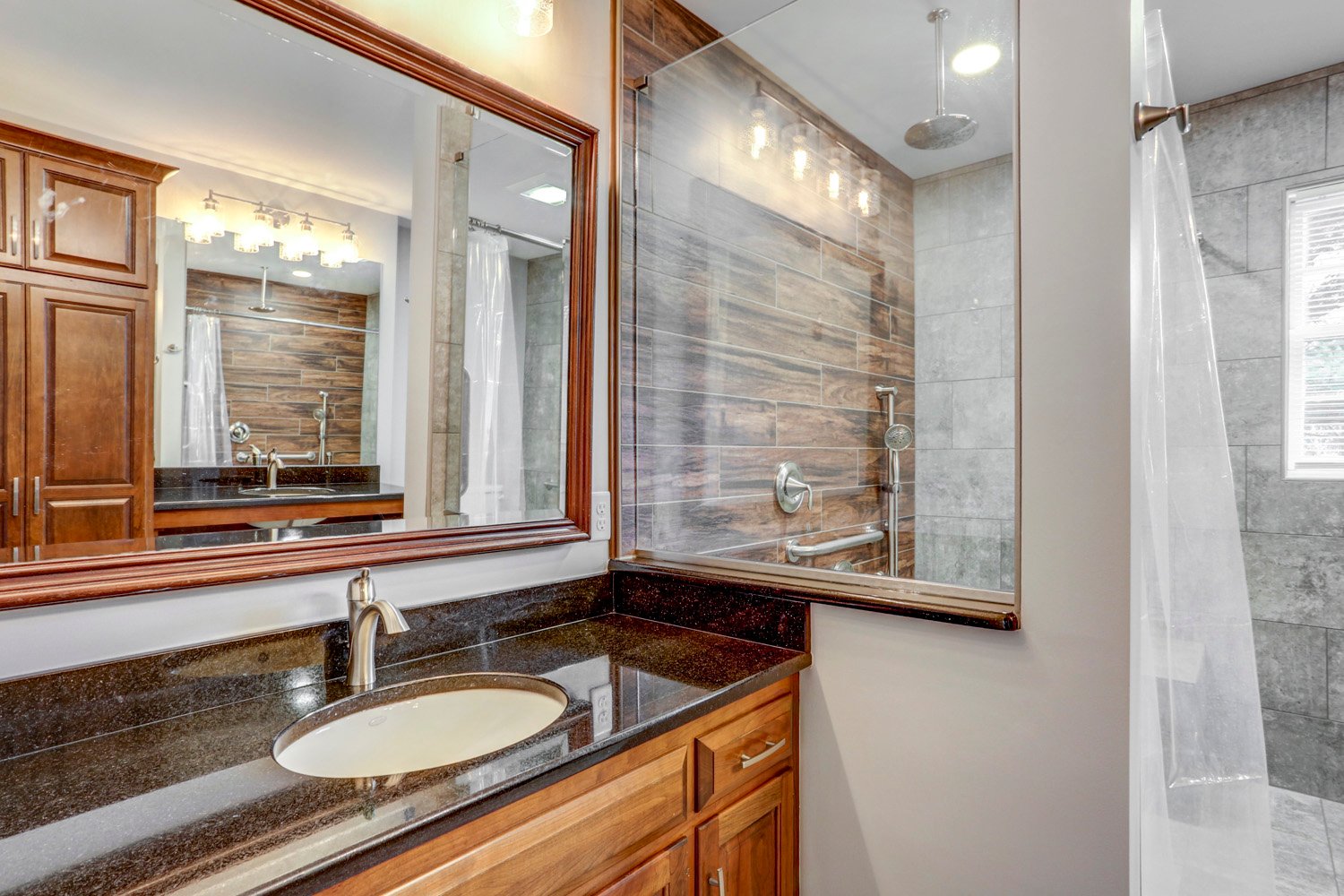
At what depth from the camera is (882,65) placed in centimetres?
172

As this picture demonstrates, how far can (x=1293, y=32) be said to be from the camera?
229 cm

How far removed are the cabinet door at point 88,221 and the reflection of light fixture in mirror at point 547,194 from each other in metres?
0.77

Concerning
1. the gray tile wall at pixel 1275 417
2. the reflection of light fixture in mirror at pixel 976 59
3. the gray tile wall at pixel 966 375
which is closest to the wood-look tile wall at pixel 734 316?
the gray tile wall at pixel 966 375

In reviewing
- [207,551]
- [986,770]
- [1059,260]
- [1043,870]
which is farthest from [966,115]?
[207,551]

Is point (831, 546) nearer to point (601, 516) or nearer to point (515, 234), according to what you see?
point (601, 516)

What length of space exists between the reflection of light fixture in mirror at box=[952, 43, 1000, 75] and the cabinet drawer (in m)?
1.34

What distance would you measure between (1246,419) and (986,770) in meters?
2.24

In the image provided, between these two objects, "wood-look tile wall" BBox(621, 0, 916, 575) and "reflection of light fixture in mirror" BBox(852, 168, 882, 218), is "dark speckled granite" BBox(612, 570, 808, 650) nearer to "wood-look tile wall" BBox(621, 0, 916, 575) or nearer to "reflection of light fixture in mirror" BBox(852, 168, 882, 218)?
"wood-look tile wall" BBox(621, 0, 916, 575)

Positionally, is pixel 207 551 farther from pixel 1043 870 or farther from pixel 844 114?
pixel 844 114

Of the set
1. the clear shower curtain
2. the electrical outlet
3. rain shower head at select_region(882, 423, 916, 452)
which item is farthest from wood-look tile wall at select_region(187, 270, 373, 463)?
the clear shower curtain

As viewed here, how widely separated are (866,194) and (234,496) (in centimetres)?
161

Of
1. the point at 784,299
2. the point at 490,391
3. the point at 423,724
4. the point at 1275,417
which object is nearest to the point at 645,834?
the point at 423,724

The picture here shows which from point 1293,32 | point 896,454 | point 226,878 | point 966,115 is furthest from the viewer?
point 1293,32

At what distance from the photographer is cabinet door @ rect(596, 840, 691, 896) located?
1049 millimetres
